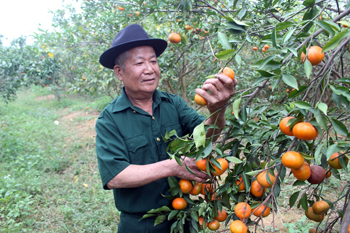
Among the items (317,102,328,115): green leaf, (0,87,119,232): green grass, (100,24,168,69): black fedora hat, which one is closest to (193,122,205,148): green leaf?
(317,102,328,115): green leaf

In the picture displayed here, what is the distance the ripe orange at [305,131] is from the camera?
733mm

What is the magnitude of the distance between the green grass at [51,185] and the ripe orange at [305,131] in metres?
2.58

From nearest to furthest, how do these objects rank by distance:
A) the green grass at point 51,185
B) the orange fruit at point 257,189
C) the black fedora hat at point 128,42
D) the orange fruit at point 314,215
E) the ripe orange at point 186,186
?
the orange fruit at point 257,189
the orange fruit at point 314,215
the ripe orange at point 186,186
the black fedora hat at point 128,42
the green grass at point 51,185

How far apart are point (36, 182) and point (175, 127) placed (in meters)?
3.07

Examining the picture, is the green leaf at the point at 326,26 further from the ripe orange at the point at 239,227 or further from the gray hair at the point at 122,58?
the gray hair at the point at 122,58

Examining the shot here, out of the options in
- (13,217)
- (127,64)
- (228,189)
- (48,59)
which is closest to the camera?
(228,189)

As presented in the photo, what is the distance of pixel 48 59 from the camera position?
7879mm

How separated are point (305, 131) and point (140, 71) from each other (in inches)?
39.1

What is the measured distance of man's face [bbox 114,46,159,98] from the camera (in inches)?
57.8

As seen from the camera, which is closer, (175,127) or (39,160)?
(175,127)

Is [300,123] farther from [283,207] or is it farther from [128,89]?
[283,207]

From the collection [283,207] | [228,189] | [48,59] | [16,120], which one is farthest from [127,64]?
[48,59]

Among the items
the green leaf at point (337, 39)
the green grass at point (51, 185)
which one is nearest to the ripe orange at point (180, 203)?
the green leaf at point (337, 39)

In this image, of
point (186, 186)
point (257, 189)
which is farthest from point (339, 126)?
point (186, 186)
